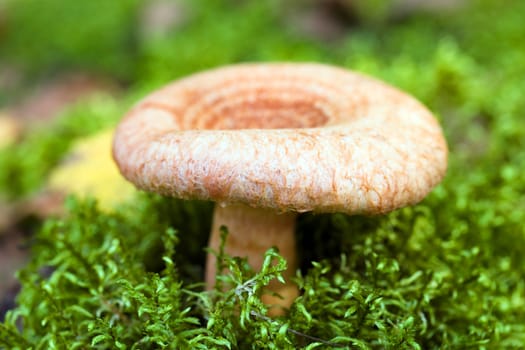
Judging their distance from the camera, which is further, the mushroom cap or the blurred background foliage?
the blurred background foliage

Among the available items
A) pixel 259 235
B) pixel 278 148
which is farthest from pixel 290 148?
pixel 259 235

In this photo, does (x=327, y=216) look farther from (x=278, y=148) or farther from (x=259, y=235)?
(x=278, y=148)

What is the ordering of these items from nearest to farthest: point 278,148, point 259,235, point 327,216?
point 278,148 < point 259,235 < point 327,216

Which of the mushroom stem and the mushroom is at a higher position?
the mushroom

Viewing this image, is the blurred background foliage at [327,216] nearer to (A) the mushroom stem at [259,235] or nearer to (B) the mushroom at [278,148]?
(A) the mushroom stem at [259,235]

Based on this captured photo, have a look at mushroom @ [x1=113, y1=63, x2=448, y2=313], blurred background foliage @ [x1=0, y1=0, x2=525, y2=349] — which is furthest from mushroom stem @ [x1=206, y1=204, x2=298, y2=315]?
blurred background foliage @ [x1=0, y1=0, x2=525, y2=349]

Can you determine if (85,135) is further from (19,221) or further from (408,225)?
(408,225)

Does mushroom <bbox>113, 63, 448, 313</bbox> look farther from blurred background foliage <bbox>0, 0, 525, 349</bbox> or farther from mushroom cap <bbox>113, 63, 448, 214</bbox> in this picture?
Answer: blurred background foliage <bbox>0, 0, 525, 349</bbox>
